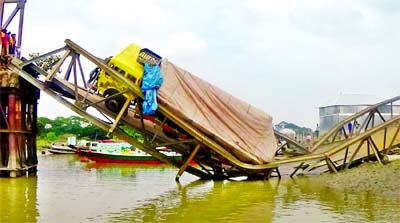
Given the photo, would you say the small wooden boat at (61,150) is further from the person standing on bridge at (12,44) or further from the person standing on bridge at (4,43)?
the person standing on bridge at (4,43)

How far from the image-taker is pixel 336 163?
1861 cm

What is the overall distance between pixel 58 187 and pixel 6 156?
354cm

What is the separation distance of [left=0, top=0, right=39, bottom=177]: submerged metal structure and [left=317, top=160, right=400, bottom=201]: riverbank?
399 inches

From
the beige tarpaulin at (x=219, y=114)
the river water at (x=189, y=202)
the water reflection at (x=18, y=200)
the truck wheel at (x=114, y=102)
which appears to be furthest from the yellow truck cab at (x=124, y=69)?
the water reflection at (x=18, y=200)

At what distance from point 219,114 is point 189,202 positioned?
4.79 m

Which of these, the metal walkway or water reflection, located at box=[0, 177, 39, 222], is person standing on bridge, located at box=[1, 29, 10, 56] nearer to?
the metal walkway

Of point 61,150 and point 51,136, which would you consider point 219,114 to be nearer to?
point 61,150

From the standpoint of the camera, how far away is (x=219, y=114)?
16.7m

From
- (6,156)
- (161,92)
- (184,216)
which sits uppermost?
(161,92)

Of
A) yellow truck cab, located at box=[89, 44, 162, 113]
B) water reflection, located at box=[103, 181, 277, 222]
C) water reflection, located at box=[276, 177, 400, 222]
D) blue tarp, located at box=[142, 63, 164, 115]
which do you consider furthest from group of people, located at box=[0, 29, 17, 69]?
water reflection, located at box=[276, 177, 400, 222]

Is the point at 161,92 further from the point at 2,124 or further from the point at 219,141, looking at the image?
the point at 2,124

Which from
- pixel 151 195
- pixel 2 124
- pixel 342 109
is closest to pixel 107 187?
pixel 151 195

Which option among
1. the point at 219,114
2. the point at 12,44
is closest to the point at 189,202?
the point at 219,114

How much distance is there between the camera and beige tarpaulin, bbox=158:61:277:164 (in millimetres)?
15930
